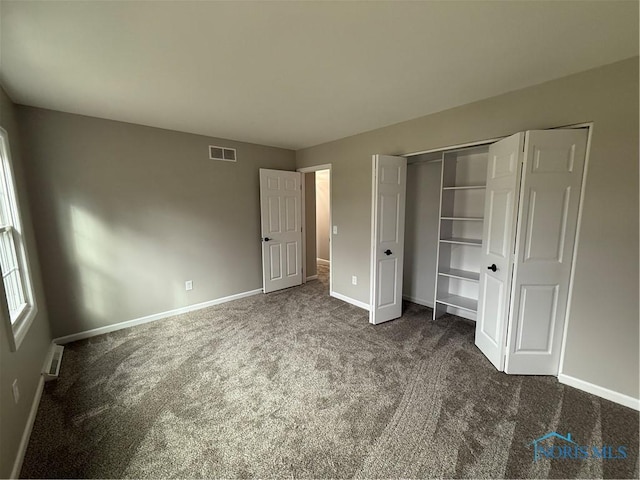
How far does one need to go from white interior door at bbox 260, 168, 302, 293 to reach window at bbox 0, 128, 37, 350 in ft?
8.40

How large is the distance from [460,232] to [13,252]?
4.58 m

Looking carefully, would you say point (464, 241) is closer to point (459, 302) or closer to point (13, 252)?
point (459, 302)

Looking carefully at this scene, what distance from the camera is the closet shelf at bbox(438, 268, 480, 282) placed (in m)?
2.99

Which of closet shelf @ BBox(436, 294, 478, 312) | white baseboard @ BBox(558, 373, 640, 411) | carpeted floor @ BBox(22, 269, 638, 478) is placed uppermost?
closet shelf @ BBox(436, 294, 478, 312)

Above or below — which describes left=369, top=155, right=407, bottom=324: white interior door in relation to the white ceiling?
below

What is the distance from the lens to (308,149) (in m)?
4.36

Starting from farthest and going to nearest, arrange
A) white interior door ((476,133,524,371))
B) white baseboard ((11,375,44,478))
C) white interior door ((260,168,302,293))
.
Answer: white interior door ((260,168,302,293)), white interior door ((476,133,524,371)), white baseboard ((11,375,44,478))

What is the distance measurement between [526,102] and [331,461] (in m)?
3.09

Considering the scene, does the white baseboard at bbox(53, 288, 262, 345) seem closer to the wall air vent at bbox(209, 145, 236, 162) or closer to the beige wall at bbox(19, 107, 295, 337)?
the beige wall at bbox(19, 107, 295, 337)

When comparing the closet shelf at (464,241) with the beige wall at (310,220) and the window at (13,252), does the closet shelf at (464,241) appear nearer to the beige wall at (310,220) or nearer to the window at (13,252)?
the beige wall at (310,220)

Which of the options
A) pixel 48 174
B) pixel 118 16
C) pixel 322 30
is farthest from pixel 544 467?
pixel 48 174

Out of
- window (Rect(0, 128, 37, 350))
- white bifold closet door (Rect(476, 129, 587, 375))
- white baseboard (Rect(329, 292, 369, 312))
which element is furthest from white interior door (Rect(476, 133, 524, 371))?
window (Rect(0, 128, 37, 350))

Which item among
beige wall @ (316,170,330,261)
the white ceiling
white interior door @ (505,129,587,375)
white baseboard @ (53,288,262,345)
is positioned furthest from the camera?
beige wall @ (316,170,330,261)

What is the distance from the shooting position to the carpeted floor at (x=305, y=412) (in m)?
1.47
